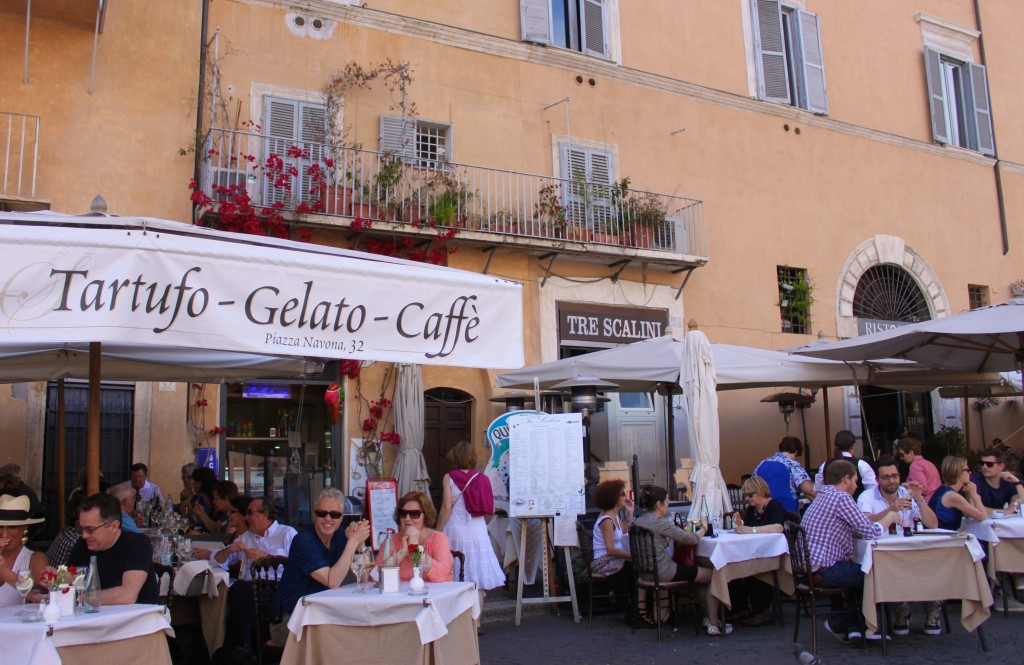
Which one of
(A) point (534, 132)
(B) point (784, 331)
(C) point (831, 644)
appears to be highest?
(A) point (534, 132)

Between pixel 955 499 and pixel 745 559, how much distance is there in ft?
5.97

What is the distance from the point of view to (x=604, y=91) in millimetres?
14695

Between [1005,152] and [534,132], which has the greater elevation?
[1005,152]

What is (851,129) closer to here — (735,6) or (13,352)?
(735,6)

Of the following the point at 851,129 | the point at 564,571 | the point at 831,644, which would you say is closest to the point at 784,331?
the point at 851,129

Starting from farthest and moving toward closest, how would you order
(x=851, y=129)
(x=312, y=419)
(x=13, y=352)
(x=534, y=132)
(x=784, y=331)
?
1. (x=851, y=129)
2. (x=784, y=331)
3. (x=534, y=132)
4. (x=312, y=419)
5. (x=13, y=352)

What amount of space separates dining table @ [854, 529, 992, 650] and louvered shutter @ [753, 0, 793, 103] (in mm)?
11458

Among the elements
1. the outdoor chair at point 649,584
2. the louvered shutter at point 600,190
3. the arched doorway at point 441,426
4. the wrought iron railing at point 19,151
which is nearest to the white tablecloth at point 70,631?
the outdoor chair at point 649,584

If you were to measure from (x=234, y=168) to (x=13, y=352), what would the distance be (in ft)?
17.9

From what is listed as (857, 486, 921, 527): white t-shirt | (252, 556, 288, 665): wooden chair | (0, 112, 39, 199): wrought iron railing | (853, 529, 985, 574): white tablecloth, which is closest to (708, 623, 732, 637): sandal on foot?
(853, 529, 985, 574): white tablecloth

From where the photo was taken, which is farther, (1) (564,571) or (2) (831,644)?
(1) (564,571)

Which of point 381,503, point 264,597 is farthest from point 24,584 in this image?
point 381,503

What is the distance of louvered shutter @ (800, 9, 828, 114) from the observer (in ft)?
55.5

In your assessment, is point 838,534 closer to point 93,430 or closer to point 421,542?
point 421,542
